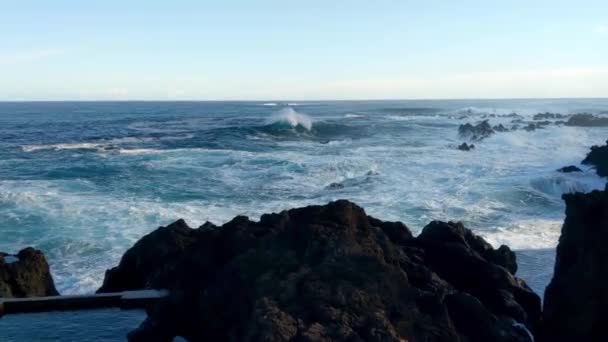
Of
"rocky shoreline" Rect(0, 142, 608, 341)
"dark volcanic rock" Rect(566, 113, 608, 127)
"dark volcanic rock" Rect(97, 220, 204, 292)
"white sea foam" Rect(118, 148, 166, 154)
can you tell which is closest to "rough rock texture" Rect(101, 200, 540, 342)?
"rocky shoreline" Rect(0, 142, 608, 341)

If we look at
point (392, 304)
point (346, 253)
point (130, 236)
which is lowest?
point (130, 236)

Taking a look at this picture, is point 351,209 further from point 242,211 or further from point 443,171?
point 443,171

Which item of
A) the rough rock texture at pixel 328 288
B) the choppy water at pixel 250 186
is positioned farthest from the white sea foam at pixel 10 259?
the rough rock texture at pixel 328 288

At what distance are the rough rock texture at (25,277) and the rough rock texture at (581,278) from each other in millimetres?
9988

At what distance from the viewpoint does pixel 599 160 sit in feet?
110

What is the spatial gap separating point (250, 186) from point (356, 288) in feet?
69.1

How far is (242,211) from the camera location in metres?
23.3

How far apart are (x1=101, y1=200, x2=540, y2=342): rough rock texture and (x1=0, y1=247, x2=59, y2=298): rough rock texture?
2.97 metres

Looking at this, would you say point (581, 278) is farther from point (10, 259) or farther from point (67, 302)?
point (10, 259)

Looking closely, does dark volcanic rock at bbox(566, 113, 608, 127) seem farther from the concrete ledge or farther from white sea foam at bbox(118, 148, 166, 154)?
the concrete ledge

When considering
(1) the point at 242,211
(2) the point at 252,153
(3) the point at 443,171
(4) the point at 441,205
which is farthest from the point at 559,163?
(1) the point at 242,211

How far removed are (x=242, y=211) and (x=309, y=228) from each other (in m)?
14.3

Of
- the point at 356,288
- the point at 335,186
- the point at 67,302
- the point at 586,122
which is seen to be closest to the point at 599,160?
the point at 335,186

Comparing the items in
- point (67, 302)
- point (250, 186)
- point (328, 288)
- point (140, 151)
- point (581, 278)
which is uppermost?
point (328, 288)
